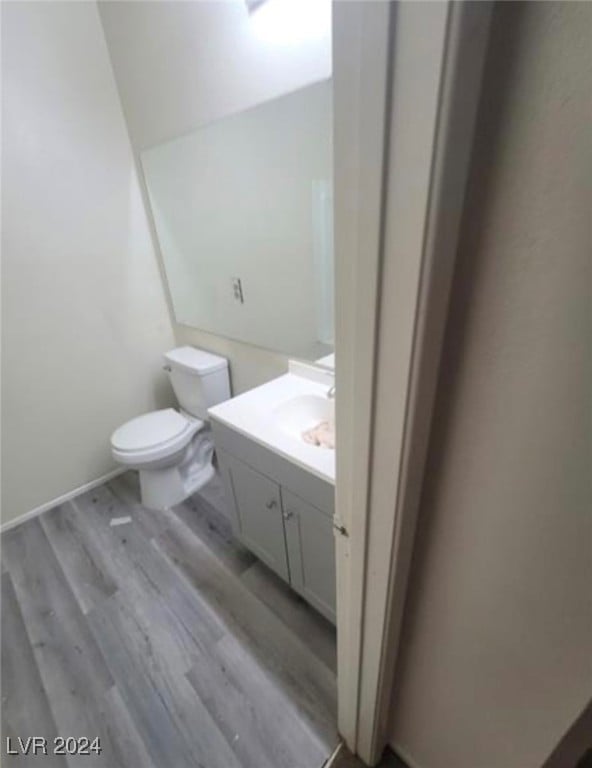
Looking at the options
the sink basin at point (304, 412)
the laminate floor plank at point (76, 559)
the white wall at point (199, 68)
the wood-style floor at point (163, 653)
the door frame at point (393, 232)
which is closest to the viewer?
the door frame at point (393, 232)

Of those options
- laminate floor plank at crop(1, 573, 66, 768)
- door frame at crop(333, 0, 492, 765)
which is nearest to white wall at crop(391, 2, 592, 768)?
door frame at crop(333, 0, 492, 765)

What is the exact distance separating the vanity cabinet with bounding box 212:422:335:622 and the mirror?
524 millimetres

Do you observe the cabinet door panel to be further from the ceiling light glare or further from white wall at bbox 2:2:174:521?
the ceiling light glare

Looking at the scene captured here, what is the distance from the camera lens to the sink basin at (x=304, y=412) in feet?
4.40

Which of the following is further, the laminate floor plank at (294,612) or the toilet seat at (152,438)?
the toilet seat at (152,438)

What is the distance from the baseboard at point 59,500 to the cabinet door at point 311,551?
1.46 metres

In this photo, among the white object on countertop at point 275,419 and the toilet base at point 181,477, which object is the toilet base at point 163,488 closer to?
the toilet base at point 181,477

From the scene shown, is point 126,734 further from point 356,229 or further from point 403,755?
point 356,229

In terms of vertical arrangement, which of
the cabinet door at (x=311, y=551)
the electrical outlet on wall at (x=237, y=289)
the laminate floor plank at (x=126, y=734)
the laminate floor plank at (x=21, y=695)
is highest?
the electrical outlet on wall at (x=237, y=289)

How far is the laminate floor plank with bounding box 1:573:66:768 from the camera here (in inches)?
43.4

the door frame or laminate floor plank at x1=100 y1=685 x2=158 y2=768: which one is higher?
the door frame

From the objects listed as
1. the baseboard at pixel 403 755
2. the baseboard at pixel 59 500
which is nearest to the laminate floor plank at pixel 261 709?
the baseboard at pixel 403 755

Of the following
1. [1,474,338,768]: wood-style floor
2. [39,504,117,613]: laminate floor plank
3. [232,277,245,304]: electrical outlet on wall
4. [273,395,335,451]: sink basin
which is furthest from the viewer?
[232,277,245,304]: electrical outlet on wall

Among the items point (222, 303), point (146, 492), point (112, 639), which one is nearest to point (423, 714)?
point (112, 639)
